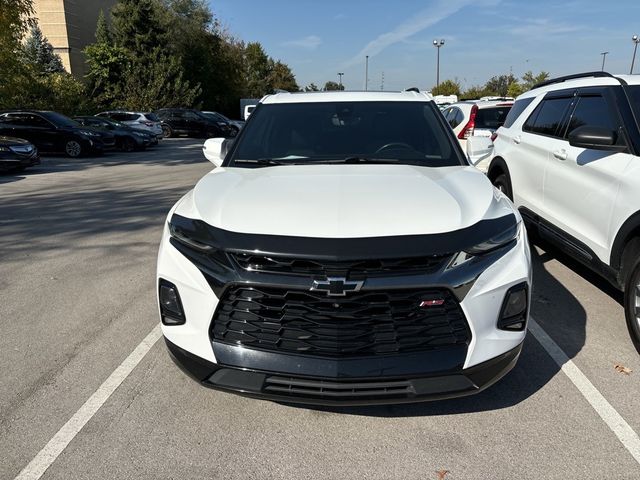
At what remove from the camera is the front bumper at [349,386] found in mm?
2412

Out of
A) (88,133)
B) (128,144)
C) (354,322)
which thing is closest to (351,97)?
(354,322)

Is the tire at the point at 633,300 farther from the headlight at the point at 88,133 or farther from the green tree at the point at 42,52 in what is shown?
the green tree at the point at 42,52

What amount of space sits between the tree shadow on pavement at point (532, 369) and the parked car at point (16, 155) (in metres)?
13.2

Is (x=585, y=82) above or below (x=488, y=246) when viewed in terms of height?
above

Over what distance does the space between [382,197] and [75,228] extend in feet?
19.8

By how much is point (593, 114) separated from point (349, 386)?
12.1 feet

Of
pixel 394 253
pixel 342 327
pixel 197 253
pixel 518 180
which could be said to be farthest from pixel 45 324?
pixel 518 180

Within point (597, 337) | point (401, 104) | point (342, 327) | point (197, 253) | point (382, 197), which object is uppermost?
point (401, 104)

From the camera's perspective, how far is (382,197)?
290 centimetres

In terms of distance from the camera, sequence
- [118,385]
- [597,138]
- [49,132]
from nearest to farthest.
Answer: [118,385] < [597,138] < [49,132]

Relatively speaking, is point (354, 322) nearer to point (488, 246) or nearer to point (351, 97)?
point (488, 246)

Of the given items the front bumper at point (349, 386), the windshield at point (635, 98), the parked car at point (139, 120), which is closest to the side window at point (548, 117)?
the windshield at point (635, 98)

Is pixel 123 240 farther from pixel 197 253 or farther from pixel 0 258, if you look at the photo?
pixel 197 253

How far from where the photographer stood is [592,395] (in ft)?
10.2
